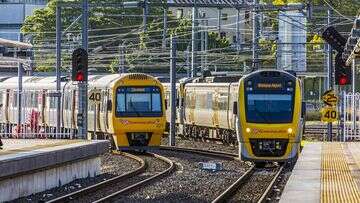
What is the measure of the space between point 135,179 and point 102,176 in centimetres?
139

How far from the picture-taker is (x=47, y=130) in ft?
142

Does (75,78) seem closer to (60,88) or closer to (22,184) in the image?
(60,88)

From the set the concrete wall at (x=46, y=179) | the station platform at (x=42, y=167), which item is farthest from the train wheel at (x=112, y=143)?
the station platform at (x=42, y=167)

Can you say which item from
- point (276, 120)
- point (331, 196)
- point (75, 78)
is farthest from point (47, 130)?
point (331, 196)

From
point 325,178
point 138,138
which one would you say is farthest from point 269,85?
point 325,178

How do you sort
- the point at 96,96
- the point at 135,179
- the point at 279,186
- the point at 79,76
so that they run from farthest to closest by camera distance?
the point at 96,96 → the point at 79,76 → the point at 135,179 → the point at 279,186

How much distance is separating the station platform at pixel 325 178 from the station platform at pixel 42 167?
4.69 meters

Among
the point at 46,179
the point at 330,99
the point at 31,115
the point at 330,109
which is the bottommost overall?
the point at 46,179

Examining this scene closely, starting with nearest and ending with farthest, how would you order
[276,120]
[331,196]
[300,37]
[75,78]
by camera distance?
1. [331,196]
2. [276,120]
3. [75,78]
4. [300,37]

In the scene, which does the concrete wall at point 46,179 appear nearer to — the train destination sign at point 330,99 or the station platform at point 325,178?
the station platform at point 325,178

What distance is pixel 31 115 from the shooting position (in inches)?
1624

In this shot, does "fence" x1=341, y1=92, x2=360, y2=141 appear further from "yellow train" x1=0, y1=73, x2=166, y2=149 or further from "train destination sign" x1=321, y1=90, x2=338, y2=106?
"yellow train" x1=0, y1=73, x2=166, y2=149

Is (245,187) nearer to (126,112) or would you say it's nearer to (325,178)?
(325,178)

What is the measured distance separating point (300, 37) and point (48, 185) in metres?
46.5
